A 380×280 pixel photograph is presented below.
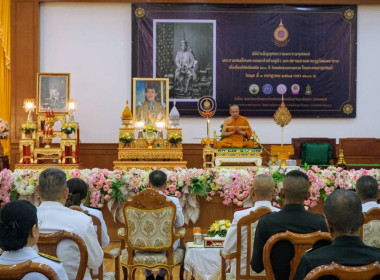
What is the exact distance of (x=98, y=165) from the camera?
10.7 m

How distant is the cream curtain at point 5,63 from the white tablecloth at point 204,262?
750 cm

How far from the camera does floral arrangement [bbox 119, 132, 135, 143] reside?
898 cm

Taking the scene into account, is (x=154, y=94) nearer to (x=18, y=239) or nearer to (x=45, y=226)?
(x=45, y=226)

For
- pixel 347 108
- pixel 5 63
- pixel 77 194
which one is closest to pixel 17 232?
pixel 77 194

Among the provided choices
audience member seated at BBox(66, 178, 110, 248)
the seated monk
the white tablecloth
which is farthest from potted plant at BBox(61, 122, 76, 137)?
audience member seated at BBox(66, 178, 110, 248)

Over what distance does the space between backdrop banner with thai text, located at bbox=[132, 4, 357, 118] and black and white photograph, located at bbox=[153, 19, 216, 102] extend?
0.06 feet

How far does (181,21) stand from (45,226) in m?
8.44

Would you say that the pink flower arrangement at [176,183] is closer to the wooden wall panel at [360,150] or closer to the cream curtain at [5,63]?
the wooden wall panel at [360,150]

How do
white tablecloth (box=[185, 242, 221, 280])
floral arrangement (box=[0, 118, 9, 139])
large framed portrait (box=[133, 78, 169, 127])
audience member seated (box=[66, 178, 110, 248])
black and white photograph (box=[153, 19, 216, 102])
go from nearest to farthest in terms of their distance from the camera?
1. audience member seated (box=[66, 178, 110, 248])
2. white tablecloth (box=[185, 242, 221, 280])
3. floral arrangement (box=[0, 118, 9, 139])
4. large framed portrait (box=[133, 78, 169, 127])
5. black and white photograph (box=[153, 19, 216, 102])

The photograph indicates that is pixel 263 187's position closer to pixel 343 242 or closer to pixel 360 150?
pixel 343 242

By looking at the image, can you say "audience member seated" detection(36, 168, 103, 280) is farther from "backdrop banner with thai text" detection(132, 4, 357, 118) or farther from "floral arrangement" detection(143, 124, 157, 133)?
"backdrop banner with thai text" detection(132, 4, 357, 118)

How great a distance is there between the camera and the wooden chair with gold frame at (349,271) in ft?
5.65

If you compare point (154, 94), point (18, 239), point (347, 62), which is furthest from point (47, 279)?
point (347, 62)

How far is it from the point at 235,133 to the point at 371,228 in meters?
5.84
